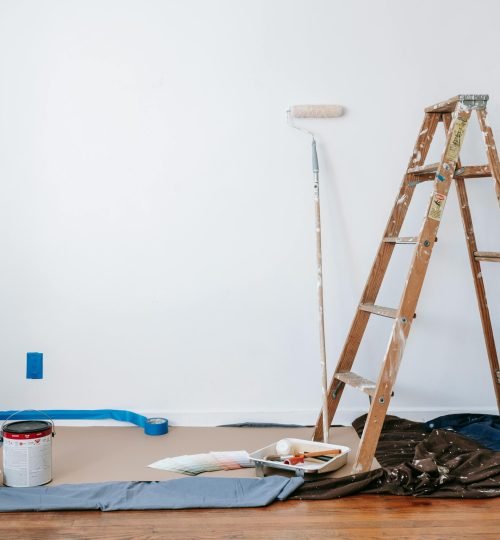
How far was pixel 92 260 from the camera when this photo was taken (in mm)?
3326

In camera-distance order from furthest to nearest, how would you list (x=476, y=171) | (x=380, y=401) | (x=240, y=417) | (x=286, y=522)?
(x=240, y=417) < (x=476, y=171) < (x=380, y=401) < (x=286, y=522)

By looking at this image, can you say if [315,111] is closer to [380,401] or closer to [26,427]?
[380,401]

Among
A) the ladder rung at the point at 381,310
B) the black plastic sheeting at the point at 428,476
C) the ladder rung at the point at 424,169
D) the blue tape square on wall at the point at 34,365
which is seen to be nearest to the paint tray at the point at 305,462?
the black plastic sheeting at the point at 428,476

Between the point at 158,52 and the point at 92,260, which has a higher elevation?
the point at 158,52

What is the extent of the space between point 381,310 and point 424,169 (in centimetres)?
60

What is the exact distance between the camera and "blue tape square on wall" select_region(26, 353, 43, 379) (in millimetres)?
3318

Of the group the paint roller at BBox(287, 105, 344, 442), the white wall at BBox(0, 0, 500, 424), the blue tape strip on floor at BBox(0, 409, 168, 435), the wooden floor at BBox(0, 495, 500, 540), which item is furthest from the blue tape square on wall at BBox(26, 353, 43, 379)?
the paint roller at BBox(287, 105, 344, 442)

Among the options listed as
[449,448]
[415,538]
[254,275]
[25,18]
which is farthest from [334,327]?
[25,18]

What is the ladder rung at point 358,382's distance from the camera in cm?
268

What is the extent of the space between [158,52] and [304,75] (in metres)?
0.68

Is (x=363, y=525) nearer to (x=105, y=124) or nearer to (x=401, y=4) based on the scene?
(x=105, y=124)

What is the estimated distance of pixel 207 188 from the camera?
10.9 ft

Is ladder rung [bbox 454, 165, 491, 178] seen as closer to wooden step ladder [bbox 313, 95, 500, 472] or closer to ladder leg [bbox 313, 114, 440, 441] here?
wooden step ladder [bbox 313, 95, 500, 472]

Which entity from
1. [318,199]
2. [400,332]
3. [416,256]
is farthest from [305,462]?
[318,199]
